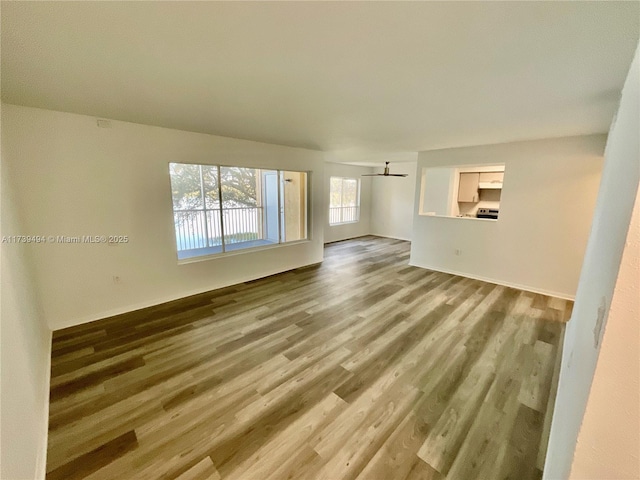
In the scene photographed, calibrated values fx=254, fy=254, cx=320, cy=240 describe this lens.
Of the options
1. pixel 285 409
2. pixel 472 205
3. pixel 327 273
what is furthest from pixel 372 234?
pixel 285 409

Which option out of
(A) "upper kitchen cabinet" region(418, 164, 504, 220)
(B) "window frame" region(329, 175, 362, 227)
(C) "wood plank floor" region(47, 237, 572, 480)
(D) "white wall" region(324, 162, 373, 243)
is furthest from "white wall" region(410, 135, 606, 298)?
(B) "window frame" region(329, 175, 362, 227)

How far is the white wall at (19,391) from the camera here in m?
1.11

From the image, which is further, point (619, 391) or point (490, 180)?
point (490, 180)

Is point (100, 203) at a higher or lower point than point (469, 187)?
lower

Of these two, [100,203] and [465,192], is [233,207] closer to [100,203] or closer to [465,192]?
[100,203]

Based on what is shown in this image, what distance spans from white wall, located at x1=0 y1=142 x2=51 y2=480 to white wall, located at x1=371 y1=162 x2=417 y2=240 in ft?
26.7

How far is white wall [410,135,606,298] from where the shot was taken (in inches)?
146

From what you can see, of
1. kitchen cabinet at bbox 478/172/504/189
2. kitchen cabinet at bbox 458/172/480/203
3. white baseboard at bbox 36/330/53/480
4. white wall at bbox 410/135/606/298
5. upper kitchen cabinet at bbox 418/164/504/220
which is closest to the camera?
white baseboard at bbox 36/330/53/480

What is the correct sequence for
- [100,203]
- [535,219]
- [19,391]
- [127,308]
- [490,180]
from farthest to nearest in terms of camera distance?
[490,180] < [535,219] < [127,308] < [100,203] < [19,391]

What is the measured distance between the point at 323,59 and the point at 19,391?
2.51 meters

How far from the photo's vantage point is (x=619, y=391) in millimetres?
579

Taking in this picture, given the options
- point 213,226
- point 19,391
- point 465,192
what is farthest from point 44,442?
point 465,192

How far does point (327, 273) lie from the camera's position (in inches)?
202

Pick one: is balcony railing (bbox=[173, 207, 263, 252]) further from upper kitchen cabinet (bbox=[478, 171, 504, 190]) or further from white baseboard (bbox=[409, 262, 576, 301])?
upper kitchen cabinet (bbox=[478, 171, 504, 190])
